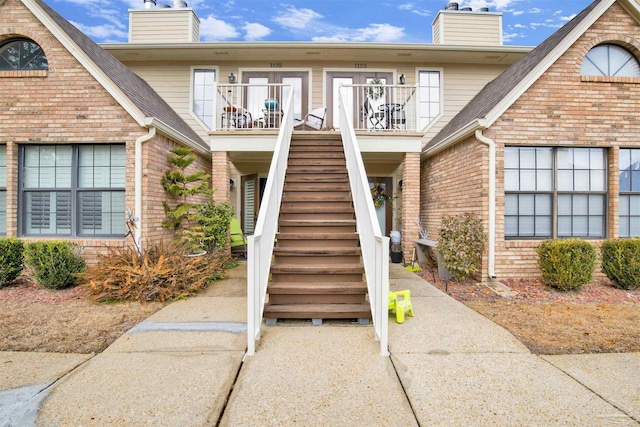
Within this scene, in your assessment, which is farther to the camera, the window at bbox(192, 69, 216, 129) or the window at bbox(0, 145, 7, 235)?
the window at bbox(192, 69, 216, 129)

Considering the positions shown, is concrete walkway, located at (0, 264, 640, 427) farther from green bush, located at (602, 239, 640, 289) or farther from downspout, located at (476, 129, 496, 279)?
green bush, located at (602, 239, 640, 289)

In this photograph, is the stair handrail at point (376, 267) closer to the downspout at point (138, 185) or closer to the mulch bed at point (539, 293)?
the mulch bed at point (539, 293)

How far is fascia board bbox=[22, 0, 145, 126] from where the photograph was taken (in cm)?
573

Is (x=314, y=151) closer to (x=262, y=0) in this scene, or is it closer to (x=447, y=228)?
(x=447, y=228)

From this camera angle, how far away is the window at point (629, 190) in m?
6.10

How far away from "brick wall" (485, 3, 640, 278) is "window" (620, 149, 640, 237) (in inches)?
10.6

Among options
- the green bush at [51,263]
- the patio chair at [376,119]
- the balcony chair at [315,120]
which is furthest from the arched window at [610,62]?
the green bush at [51,263]

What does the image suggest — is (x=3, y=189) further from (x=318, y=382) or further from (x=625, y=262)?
(x=625, y=262)

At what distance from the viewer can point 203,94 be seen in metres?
9.36

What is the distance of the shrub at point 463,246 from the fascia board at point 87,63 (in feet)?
19.3

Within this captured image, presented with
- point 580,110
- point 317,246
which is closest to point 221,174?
point 317,246

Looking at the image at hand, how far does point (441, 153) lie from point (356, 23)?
8910 mm

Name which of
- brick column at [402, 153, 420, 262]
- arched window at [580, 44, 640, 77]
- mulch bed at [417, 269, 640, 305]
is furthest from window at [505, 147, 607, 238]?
brick column at [402, 153, 420, 262]

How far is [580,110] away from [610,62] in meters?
1.18
